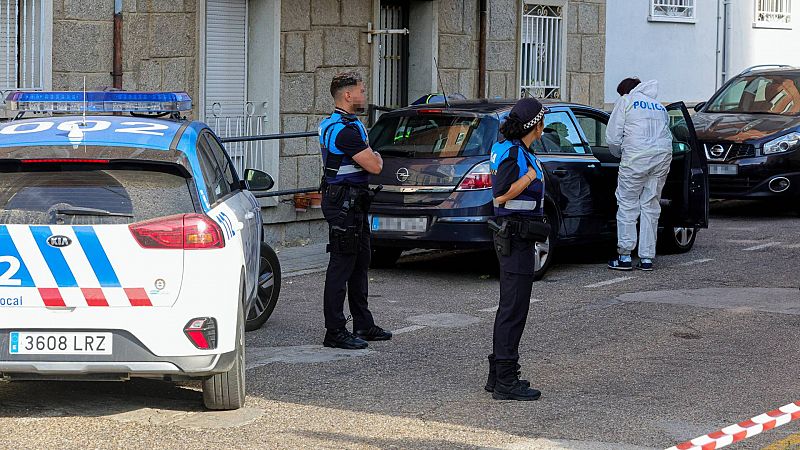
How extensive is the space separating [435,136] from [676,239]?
3436 mm

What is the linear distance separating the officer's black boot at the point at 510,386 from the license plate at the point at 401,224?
4080 millimetres

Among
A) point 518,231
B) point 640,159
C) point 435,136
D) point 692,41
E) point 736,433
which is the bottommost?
point 736,433

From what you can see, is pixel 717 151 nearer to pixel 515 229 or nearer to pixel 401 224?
pixel 401 224

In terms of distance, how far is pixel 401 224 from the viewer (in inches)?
468

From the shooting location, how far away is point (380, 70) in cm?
1758

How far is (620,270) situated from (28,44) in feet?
19.4

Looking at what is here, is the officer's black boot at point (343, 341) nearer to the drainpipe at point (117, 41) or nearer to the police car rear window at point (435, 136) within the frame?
the police car rear window at point (435, 136)

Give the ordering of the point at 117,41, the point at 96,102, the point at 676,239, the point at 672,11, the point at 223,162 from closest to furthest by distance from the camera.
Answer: the point at 96,102, the point at 223,162, the point at 117,41, the point at 676,239, the point at 672,11

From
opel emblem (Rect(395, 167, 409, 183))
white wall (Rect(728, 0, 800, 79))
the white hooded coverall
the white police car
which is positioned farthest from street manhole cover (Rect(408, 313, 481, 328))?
white wall (Rect(728, 0, 800, 79))

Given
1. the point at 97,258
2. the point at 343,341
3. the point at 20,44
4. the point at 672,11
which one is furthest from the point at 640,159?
the point at 672,11

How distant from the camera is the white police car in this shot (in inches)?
259

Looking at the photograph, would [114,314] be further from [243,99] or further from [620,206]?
[243,99]

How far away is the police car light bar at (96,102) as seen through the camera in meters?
8.16

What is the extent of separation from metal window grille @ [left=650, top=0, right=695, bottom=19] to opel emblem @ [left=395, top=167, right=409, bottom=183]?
39.4 ft
